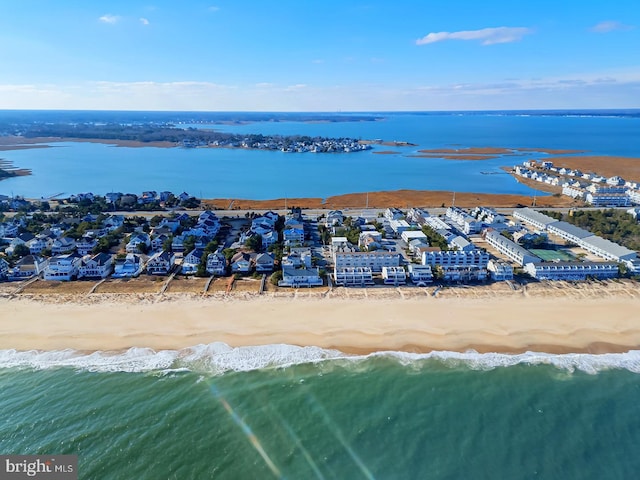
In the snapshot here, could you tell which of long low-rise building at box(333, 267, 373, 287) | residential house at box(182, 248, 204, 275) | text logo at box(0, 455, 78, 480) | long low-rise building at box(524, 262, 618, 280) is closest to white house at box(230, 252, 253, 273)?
residential house at box(182, 248, 204, 275)

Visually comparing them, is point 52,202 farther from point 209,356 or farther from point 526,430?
point 526,430

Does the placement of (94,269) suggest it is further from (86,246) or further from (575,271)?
(575,271)

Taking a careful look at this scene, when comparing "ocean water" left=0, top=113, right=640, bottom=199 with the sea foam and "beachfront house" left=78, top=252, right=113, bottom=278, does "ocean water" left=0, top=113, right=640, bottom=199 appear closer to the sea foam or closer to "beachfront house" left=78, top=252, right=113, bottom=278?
"beachfront house" left=78, top=252, right=113, bottom=278

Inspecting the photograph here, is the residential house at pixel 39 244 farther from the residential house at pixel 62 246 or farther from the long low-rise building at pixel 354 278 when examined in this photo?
the long low-rise building at pixel 354 278

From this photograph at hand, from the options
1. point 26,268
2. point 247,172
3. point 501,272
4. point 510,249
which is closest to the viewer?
point 501,272

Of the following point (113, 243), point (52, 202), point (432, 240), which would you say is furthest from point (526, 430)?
point (52, 202)

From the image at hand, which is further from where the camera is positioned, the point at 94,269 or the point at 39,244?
the point at 39,244

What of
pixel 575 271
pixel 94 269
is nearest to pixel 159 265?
pixel 94 269
